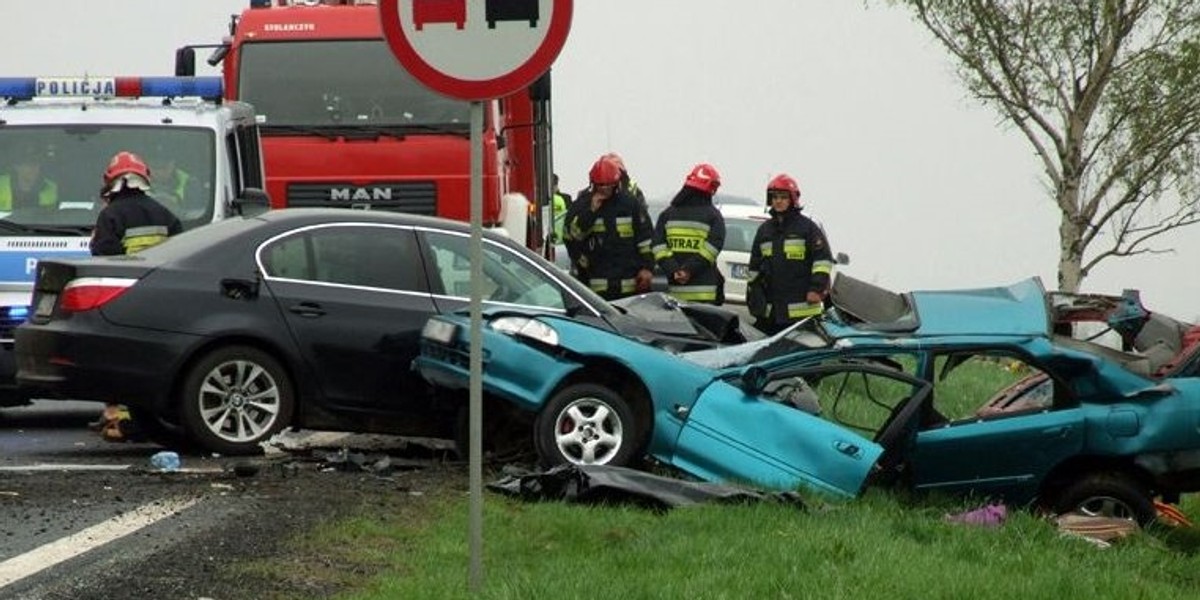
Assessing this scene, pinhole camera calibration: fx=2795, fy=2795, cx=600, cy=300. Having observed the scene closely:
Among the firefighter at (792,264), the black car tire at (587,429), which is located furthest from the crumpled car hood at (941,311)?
the firefighter at (792,264)

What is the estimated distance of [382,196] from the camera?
21.2m

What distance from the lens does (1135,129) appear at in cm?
3438

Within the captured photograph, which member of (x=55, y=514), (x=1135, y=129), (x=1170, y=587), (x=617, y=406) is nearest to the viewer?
(x=1170, y=587)

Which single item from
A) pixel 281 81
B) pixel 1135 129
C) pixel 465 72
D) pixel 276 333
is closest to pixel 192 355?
pixel 276 333

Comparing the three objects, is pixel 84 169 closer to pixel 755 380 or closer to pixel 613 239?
pixel 613 239

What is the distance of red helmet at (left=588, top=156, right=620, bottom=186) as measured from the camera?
63.7 feet

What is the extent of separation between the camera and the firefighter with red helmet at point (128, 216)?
16484 millimetres

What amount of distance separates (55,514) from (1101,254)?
26276 mm

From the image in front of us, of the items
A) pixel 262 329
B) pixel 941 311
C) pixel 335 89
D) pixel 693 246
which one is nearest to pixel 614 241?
pixel 693 246

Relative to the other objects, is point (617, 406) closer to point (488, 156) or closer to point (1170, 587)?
point (1170, 587)

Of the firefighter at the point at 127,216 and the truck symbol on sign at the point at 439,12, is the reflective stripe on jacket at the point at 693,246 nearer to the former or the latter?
the firefighter at the point at 127,216

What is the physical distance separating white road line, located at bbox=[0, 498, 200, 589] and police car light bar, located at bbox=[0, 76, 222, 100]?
23.1 ft

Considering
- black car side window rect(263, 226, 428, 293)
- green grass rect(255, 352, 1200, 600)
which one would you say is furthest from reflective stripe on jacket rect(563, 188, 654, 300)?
green grass rect(255, 352, 1200, 600)

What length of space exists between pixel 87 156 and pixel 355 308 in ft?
13.1
